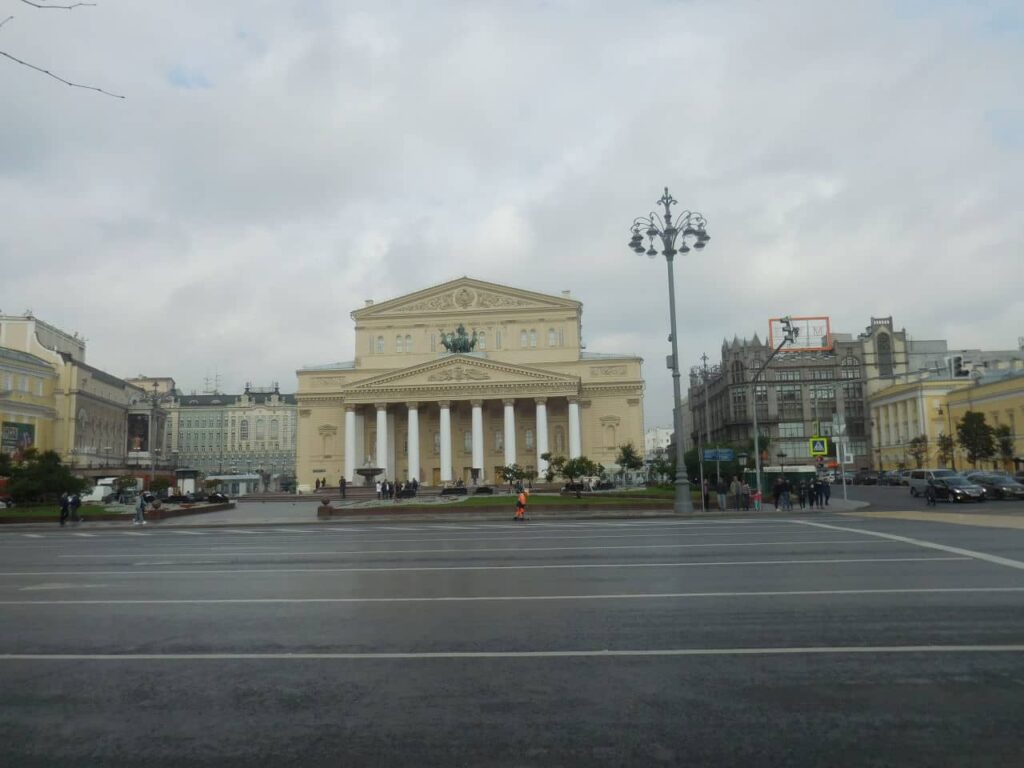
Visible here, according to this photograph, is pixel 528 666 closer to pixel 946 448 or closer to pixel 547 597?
pixel 547 597

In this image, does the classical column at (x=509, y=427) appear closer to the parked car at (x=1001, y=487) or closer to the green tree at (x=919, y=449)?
the parked car at (x=1001, y=487)

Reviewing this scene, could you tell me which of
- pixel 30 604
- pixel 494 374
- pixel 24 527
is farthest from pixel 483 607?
pixel 494 374

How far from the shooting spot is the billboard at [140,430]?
362ft

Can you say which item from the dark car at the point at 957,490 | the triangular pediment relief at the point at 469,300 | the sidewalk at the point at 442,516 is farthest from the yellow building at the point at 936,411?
the sidewalk at the point at 442,516

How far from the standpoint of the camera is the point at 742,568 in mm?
12453

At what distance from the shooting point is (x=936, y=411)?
8612cm

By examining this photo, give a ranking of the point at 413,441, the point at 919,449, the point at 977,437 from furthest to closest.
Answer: the point at 919,449, the point at 413,441, the point at 977,437

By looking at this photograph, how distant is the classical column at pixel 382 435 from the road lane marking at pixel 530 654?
6787 cm

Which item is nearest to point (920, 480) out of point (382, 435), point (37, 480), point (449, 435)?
point (449, 435)

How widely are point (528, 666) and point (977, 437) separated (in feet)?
223

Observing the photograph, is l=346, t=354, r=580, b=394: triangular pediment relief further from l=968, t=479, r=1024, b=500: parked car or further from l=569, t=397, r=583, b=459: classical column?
l=968, t=479, r=1024, b=500: parked car

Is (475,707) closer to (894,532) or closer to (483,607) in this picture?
(483,607)

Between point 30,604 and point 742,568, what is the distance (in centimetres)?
1037

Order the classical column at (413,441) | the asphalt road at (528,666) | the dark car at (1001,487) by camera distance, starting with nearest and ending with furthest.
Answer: the asphalt road at (528,666) < the dark car at (1001,487) < the classical column at (413,441)
